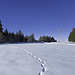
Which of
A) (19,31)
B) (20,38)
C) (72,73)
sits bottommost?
(72,73)

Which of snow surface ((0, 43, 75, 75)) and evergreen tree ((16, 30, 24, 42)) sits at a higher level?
evergreen tree ((16, 30, 24, 42))

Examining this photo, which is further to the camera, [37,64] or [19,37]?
[19,37]

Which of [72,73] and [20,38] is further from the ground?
[20,38]

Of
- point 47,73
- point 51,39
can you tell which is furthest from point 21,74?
point 51,39

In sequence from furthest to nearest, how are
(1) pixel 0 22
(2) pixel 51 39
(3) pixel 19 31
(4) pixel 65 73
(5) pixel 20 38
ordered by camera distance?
(2) pixel 51 39, (3) pixel 19 31, (5) pixel 20 38, (1) pixel 0 22, (4) pixel 65 73

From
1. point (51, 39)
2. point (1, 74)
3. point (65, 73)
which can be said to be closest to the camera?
point (1, 74)

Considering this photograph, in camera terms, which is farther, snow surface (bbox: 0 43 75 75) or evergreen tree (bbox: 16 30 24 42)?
evergreen tree (bbox: 16 30 24 42)

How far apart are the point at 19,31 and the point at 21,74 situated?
6089 cm

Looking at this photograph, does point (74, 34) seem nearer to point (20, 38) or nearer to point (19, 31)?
point (20, 38)

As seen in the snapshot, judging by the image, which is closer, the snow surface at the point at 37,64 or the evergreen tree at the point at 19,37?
the snow surface at the point at 37,64

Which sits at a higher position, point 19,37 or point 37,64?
point 19,37

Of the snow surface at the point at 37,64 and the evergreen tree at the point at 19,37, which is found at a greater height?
the evergreen tree at the point at 19,37

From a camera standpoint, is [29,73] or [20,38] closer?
[29,73]

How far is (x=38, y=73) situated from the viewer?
236 centimetres
